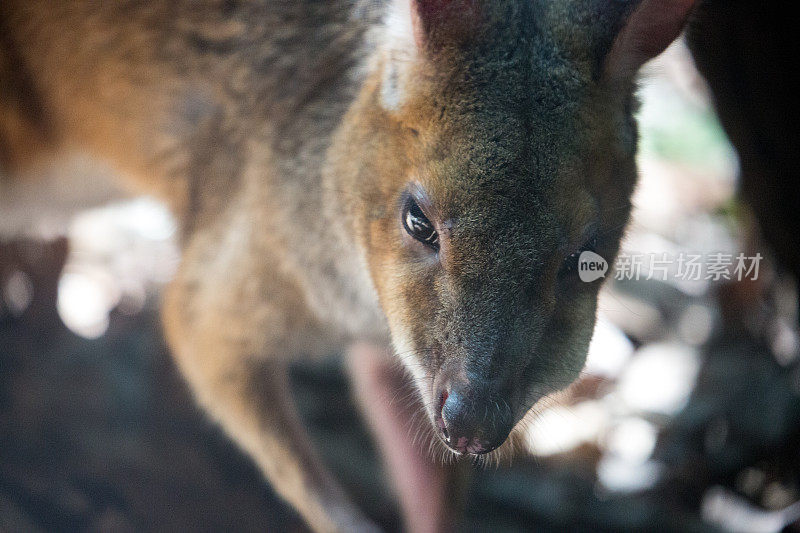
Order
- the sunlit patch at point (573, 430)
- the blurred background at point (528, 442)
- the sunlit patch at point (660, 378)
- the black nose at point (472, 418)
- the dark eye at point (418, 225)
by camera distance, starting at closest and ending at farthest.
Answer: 1. the black nose at point (472, 418)
2. the dark eye at point (418, 225)
3. the sunlit patch at point (573, 430)
4. the blurred background at point (528, 442)
5. the sunlit patch at point (660, 378)

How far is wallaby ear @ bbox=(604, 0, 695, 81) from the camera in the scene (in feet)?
5.10

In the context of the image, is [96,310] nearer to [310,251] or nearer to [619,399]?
[310,251]

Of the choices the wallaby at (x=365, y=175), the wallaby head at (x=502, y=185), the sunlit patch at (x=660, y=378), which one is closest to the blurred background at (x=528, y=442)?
the sunlit patch at (x=660, y=378)

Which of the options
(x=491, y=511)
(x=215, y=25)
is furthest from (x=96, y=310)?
(x=491, y=511)

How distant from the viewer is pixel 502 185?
153 centimetres

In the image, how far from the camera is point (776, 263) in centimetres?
321

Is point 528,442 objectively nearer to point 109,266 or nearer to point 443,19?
point 443,19

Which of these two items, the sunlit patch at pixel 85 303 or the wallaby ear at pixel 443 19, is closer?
the wallaby ear at pixel 443 19

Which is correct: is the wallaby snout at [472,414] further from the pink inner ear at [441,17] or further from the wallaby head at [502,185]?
the pink inner ear at [441,17]

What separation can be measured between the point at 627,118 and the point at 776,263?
1812mm

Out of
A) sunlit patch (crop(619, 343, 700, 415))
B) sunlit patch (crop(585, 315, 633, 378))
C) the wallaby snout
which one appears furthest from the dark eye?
sunlit patch (crop(619, 343, 700, 415))

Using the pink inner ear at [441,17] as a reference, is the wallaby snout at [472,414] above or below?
below

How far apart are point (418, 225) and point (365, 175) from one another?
0.29 metres

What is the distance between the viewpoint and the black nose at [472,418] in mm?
1544
